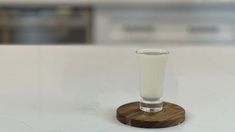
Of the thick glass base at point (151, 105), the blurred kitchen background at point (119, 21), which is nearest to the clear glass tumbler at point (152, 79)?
the thick glass base at point (151, 105)

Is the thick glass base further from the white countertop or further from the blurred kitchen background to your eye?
the blurred kitchen background

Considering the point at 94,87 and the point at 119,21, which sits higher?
the point at 119,21

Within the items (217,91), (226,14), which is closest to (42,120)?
(217,91)

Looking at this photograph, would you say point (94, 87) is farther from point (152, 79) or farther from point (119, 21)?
point (119, 21)

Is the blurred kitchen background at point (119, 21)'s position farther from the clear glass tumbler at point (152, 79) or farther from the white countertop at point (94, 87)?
the clear glass tumbler at point (152, 79)

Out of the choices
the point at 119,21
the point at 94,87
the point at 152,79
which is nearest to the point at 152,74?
the point at 152,79

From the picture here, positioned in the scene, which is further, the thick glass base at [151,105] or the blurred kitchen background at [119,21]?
the blurred kitchen background at [119,21]
